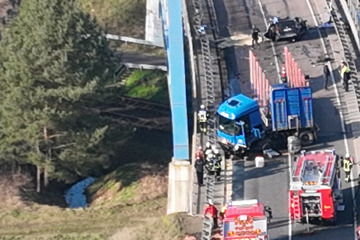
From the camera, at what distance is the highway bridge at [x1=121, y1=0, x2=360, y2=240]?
1767 inches

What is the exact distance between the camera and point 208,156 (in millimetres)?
46000

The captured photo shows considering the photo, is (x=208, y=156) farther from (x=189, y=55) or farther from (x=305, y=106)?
(x=189, y=55)

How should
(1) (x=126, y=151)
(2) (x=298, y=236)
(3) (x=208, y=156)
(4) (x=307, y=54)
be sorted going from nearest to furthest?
1. (2) (x=298, y=236)
2. (3) (x=208, y=156)
3. (4) (x=307, y=54)
4. (1) (x=126, y=151)

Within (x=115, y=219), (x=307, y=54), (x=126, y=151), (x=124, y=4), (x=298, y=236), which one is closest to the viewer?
(x=298, y=236)

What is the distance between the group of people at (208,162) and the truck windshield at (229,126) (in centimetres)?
118

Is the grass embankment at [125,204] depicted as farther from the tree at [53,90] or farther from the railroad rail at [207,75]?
the railroad rail at [207,75]

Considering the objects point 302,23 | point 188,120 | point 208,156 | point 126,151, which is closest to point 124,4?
point 126,151

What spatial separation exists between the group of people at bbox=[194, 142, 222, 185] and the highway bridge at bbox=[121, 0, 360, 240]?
0.43 metres

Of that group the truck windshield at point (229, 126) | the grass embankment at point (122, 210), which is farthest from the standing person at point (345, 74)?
the grass embankment at point (122, 210)

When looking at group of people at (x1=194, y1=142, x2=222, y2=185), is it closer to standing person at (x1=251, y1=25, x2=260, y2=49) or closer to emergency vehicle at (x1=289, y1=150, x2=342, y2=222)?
emergency vehicle at (x1=289, y1=150, x2=342, y2=222)

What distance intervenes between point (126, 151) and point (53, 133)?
7.19m

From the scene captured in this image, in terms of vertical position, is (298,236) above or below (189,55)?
below

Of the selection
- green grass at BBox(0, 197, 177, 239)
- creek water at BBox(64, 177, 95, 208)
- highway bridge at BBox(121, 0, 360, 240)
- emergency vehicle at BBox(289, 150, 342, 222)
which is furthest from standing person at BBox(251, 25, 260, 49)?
emergency vehicle at BBox(289, 150, 342, 222)

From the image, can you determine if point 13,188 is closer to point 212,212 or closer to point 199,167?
point 199,167
